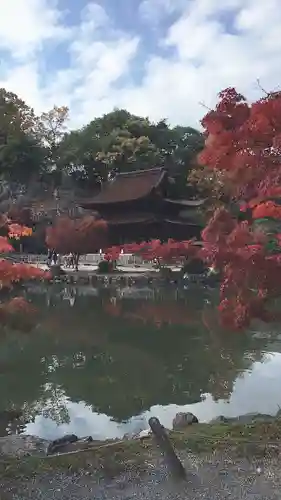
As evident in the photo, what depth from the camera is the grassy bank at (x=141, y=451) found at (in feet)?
11.6

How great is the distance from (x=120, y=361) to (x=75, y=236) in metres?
13.9

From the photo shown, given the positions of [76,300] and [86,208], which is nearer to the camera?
[76,300]

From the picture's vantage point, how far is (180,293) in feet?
56.1

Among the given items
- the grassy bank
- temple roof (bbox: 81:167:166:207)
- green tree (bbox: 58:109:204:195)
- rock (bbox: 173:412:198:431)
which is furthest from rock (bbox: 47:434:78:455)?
green tree (bbox: 58:109:204:195)

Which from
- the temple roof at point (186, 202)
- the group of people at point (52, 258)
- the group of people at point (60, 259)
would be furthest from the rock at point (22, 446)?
the temple roof at point (186, 202)

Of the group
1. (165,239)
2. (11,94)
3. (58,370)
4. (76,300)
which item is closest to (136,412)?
(58,370)

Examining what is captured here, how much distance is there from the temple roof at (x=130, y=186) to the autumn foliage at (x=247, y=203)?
24.0 m

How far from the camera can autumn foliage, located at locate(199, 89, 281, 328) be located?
375cm

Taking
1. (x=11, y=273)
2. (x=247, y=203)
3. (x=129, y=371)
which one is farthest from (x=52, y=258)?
(x=247, y=203)

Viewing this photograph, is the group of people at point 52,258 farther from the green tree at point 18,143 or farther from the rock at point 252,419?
the rock at point 252,419

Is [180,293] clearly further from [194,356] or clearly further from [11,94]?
[11,94]

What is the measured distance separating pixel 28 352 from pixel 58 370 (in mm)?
1379

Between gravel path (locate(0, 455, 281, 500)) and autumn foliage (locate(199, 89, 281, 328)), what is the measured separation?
52.0 inches

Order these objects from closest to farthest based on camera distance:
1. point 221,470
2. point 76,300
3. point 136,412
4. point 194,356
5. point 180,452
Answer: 1. point 221,470
2. point 180,452
3. point 136,412
4. point 194,356
5. point 76,300
